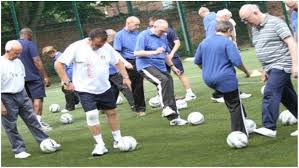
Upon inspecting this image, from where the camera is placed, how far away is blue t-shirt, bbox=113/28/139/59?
494 inches

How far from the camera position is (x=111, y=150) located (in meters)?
9.06

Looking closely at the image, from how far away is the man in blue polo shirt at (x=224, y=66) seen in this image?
834 centimetres

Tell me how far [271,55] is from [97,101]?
2483 millimetres

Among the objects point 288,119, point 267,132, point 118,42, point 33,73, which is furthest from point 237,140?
point 33,73

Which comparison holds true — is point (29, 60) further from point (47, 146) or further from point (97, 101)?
point (97, 101)

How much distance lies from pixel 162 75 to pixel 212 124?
1279mm

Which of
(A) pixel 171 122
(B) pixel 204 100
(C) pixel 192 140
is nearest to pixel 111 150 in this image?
(C) pixel 192 140

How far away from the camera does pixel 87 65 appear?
869 cm

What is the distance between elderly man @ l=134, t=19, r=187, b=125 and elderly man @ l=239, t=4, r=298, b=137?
2.44 metres

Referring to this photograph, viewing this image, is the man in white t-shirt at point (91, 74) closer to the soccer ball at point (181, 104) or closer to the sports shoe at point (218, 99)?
the soccer ball at point (181, 104)

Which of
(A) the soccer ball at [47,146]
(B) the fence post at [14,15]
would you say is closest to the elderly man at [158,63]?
(A) the soccer ball at [47,146]

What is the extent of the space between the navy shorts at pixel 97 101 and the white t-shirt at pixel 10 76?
1.03m

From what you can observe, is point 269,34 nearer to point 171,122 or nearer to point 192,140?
point 192,140

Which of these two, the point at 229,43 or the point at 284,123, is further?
the point at 284,123
